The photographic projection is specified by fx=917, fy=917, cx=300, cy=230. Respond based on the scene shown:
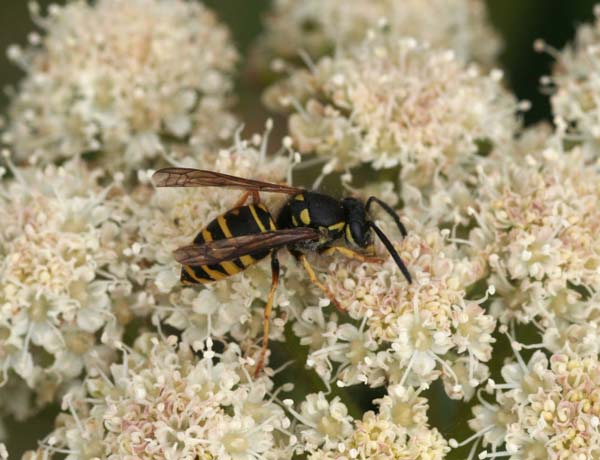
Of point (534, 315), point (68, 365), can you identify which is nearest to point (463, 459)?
point (534, 315)

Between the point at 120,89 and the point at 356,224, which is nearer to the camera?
the point at 356,224

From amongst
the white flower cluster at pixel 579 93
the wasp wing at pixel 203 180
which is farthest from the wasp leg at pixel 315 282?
the white flower cluster at pixel 579 93

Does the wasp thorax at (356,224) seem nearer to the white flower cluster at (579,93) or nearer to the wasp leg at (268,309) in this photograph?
the wasp leg at (268,309)

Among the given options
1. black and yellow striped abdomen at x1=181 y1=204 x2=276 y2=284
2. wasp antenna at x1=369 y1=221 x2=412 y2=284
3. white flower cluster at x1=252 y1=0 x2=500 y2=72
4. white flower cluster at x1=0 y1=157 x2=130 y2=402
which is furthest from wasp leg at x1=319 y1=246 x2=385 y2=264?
white flower cluster at x1=252 y1=0 x2=500 y2=72

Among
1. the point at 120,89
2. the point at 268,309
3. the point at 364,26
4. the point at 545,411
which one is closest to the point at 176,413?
the point at 268,309

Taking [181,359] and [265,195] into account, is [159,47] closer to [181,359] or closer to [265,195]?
[265,195]

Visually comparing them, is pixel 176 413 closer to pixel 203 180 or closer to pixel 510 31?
pixel 203 180

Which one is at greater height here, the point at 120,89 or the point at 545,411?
the point at 120,89
